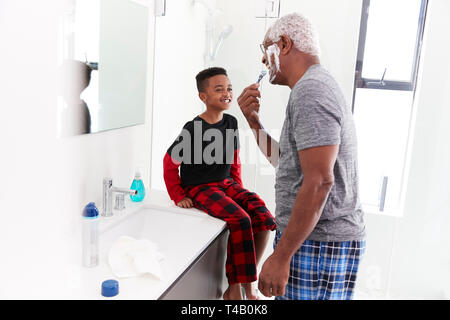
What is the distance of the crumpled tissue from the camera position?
1.09 metres

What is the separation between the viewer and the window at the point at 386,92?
6.47 ft

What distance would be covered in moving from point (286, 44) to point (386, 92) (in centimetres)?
111

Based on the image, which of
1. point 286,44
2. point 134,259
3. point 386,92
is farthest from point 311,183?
point 386,92

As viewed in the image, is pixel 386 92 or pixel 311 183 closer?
pixel 311 183

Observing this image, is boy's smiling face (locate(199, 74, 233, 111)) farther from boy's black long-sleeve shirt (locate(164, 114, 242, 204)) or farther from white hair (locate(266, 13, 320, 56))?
white hair (locate(266, 13, 320, 56))

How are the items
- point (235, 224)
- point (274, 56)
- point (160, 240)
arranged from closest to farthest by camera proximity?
point (274, 56) → point (160, 240) → point (235, 224)

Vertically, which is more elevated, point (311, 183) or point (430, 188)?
point (311, 183)

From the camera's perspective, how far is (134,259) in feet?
3.71

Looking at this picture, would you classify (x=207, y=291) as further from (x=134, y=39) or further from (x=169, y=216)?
(x=134, y=39)

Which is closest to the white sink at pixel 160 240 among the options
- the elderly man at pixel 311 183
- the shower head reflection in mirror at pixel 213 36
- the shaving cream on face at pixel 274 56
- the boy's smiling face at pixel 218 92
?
the elderly man at pixel 311 183

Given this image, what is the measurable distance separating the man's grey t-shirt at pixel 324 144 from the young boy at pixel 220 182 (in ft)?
1.18

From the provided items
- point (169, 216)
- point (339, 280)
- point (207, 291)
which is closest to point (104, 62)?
point (169, 216)

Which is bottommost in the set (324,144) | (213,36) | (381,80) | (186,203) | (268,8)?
(186,203)

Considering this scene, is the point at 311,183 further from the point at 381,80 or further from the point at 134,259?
the point at 381,80
